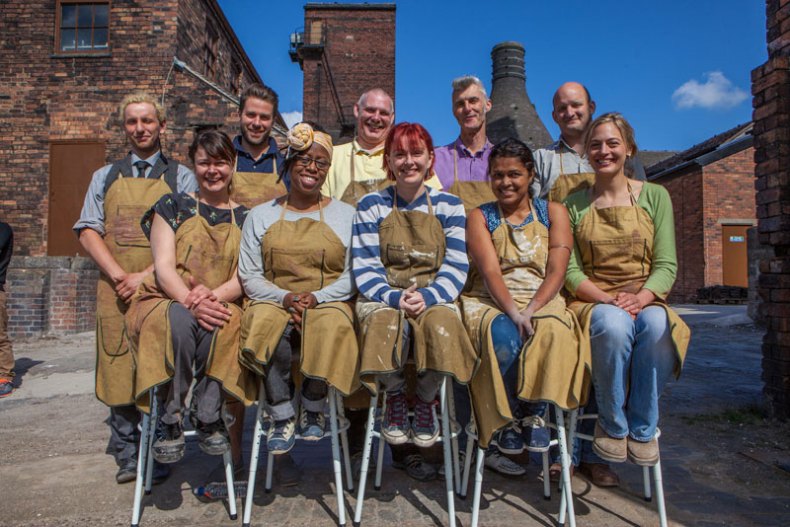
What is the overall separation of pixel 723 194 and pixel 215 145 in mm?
23232

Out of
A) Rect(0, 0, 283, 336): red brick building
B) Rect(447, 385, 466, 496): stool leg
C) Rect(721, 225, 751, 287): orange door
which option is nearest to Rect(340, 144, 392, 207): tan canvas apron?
Rect(447, 385, 466, 496): stool leg

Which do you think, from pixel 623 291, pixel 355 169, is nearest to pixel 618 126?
pixel 623 291

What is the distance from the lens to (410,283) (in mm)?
2896

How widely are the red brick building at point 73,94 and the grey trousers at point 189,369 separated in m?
9.75

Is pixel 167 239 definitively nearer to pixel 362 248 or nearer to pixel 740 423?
pixel 362 248

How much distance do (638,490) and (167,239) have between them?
2.93m

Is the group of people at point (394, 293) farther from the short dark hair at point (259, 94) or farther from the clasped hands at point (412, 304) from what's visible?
the short dark hair at point (259, 94)

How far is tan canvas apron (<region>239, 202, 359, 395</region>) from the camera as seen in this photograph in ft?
8.51

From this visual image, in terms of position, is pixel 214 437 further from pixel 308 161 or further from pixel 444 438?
pixel 308 161

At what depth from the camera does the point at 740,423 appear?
4.27 metres

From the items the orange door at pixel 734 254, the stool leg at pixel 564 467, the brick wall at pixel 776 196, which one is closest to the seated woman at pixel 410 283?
the stool leg at pixel 564 467

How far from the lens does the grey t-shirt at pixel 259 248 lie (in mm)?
2879

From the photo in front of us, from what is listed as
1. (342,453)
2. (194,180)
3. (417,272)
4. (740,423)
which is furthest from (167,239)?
(740,423)

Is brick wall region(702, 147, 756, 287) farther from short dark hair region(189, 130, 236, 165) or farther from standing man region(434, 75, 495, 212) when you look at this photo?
short dark hair region(189, 130, 236, 165)
